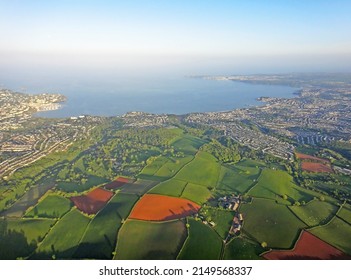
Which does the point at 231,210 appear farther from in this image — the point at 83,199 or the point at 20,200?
the point at 20,200

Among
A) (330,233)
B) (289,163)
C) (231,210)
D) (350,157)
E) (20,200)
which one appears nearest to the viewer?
(330,233)

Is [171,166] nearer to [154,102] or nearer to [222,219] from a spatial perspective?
[222,219]

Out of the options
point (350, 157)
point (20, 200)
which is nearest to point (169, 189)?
point (20, 200)

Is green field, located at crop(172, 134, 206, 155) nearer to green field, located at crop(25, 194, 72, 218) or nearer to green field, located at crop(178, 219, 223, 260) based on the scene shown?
green field, located at crop(25, 194, 72, 218)

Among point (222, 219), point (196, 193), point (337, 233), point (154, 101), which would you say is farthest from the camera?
point (154, 101)

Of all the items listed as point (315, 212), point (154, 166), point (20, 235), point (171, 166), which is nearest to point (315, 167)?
point (315, 212)

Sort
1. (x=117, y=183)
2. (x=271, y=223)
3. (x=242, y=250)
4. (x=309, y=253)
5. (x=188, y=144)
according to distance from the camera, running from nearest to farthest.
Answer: (x=309, y=253) < (x=242, y=250) < (x=271, y=223) < (x=117, y=183) < (x=188, y=144)

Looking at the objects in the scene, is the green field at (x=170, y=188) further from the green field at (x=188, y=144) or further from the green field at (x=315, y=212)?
the green field at (x=188, y=144)
